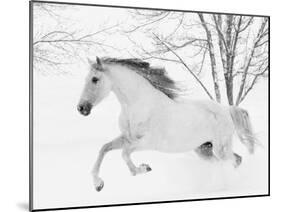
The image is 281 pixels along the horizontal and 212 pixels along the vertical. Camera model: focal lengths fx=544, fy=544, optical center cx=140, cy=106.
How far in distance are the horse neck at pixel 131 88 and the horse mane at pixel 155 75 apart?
0.09 feet

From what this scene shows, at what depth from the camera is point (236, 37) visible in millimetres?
3893

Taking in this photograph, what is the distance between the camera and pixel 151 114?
3633 mm

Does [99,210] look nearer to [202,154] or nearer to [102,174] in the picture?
[102,174]

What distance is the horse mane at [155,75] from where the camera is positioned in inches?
142

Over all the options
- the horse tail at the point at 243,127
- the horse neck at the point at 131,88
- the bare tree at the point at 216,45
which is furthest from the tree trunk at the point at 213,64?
the horse neck at the point at 131,88

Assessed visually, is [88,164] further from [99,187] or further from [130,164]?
[130,164]

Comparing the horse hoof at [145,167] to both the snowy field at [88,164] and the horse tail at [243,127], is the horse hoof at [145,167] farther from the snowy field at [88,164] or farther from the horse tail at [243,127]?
the horse tail at [243,127]

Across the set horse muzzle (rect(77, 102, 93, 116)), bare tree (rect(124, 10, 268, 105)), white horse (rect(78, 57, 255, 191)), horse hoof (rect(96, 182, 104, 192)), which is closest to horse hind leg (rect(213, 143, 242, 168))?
white horse (rect(78, 57, 255, 191))

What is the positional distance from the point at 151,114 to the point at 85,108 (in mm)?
457

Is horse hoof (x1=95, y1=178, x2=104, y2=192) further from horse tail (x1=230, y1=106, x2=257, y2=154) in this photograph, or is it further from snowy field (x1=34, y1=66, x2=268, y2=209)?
horse tail (x1=230, y1=106, x2=257, y2=154)

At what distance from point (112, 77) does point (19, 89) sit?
1.97ft

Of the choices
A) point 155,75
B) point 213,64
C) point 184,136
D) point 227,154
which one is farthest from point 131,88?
point 227,154

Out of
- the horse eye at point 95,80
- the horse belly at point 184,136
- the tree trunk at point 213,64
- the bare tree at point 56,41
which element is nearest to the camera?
the bare tree at point 56,41

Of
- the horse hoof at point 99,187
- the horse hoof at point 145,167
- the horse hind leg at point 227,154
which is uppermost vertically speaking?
the horse hind leg at point 227,154
